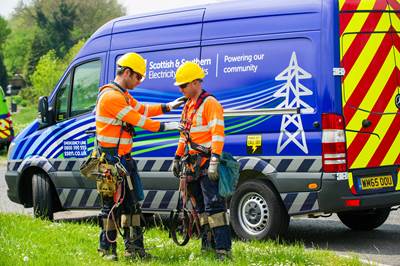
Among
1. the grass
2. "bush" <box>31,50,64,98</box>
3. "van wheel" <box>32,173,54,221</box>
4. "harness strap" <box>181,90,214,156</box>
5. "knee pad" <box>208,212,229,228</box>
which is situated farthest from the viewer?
"bush" <box>31,50,64,98</box>

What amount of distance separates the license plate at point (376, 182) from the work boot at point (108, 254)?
8.51 feet

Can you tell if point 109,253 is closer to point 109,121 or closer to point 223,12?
point 109,121

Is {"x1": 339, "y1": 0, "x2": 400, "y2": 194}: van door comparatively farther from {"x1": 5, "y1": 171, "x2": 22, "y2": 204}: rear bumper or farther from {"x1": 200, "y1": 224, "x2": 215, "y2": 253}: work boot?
{"x1": 5, "y1": 171, "x2": 22, "y2": 204}: rear bumper

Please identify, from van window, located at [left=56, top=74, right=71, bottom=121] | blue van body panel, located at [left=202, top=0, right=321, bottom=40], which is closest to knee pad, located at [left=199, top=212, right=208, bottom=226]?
blue van body panel, located at [left=202, top=0, right=321, bottom=40]

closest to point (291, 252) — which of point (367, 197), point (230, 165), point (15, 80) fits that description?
point (230, 165)

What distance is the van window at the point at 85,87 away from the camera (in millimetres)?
10469

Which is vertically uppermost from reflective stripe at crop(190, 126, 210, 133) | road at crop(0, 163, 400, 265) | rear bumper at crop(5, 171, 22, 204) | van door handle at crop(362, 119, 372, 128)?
van door handle at crop(362, 119, 372, 128)

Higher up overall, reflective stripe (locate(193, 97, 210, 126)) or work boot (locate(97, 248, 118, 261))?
reflective stripe (locate(193, 97, 210, 126))

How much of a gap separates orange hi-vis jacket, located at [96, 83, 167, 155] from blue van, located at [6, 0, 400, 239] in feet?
4.80

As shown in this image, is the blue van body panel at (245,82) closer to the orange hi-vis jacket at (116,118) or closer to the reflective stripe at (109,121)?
the orange hi-vis jacket at (116,118)

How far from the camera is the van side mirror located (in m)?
10.8

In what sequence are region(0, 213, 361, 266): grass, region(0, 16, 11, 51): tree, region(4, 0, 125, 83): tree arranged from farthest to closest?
region(0, 16, 11, 51): tree < region(4, 0, 125, 83): tree < region(0, 213, 361, 266): grass

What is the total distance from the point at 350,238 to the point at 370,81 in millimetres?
1950

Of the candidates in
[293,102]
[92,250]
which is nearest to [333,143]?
[293,102]
